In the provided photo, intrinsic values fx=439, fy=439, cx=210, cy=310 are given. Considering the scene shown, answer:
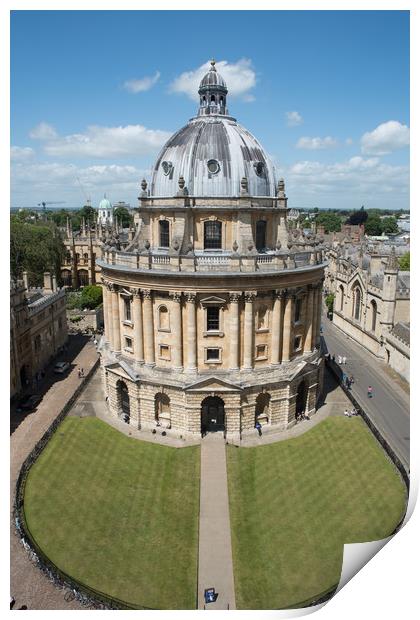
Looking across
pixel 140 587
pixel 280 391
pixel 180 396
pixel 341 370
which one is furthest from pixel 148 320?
pixel 341 370

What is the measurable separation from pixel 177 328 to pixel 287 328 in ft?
29.4

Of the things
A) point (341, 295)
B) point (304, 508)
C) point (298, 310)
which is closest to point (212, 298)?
point (298, 310)

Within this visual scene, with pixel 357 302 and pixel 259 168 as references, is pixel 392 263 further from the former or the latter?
pixel 259 168

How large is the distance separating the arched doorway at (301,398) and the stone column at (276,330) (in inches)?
173

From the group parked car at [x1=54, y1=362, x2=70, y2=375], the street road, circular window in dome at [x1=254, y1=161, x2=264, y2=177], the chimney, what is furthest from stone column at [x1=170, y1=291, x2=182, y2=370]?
the chimney

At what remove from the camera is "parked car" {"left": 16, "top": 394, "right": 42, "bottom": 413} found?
3941 cm

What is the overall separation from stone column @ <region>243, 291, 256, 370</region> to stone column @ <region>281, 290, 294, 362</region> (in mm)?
3237

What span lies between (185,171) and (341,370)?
27.6 meters

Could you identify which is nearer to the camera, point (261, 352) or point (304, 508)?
point (304, 508)

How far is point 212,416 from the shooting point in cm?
3562

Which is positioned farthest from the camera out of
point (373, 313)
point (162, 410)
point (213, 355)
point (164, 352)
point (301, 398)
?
point (373, 313)

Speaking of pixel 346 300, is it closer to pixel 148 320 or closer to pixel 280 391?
pixel 280 391

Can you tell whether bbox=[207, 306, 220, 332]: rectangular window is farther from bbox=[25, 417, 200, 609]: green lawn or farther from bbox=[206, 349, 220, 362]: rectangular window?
bbox=[25, 417, 200, 609]: green lawn

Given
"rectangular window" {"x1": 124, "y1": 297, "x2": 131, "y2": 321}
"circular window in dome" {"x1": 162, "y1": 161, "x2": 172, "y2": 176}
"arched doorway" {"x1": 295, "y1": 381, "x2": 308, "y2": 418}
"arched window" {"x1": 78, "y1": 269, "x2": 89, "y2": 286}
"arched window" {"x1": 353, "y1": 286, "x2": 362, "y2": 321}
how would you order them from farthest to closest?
"arched window" {"x1": 78, "y1": 269, "x2": 89, "y2": 286} → "arched window" {"x1": 353, "y1": 286, "x2": 362, "y2": 321} → "arched doorway" {"x1": 295, "y1": 381, "x2": 308, "y2": 418} → "circular window in dome" {"x1": 162, "y1": 161, "x2": 172, "y2": 176} → "rectangular window" {"x1": 124, "y1": 297, "x2": 131, "y2": 321}
